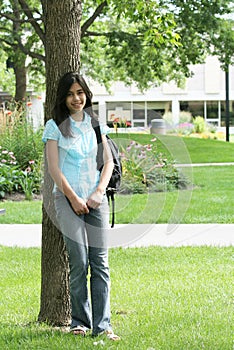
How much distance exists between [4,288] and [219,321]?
85.9 inches

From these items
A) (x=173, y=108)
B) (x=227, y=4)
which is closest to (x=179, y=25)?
(x=227, y=4)

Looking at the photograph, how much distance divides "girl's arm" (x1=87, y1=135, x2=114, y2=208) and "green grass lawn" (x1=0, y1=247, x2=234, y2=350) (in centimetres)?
88

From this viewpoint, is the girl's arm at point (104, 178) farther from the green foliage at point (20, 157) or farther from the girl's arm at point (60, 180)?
the green foliage at point (20, 157)

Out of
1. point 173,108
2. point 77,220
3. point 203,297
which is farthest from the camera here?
point 173,108

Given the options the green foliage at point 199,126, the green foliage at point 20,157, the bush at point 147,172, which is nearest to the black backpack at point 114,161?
the green foliage at point 20,157

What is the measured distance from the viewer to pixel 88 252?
451 cm

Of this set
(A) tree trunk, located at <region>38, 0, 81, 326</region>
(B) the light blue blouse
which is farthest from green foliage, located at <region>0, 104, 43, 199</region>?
(B) the light blue blouse

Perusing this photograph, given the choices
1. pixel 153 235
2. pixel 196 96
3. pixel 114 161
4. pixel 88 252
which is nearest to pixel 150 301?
pixel 88 252

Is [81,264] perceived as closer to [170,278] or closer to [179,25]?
[170,278]

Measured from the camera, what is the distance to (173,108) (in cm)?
5128

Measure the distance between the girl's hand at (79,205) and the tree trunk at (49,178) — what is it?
1.92 feet

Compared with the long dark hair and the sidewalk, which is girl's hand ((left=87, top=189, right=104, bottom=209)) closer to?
the long dark hair

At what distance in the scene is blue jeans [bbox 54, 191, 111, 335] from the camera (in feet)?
14.6

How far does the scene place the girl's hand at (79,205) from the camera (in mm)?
4352
